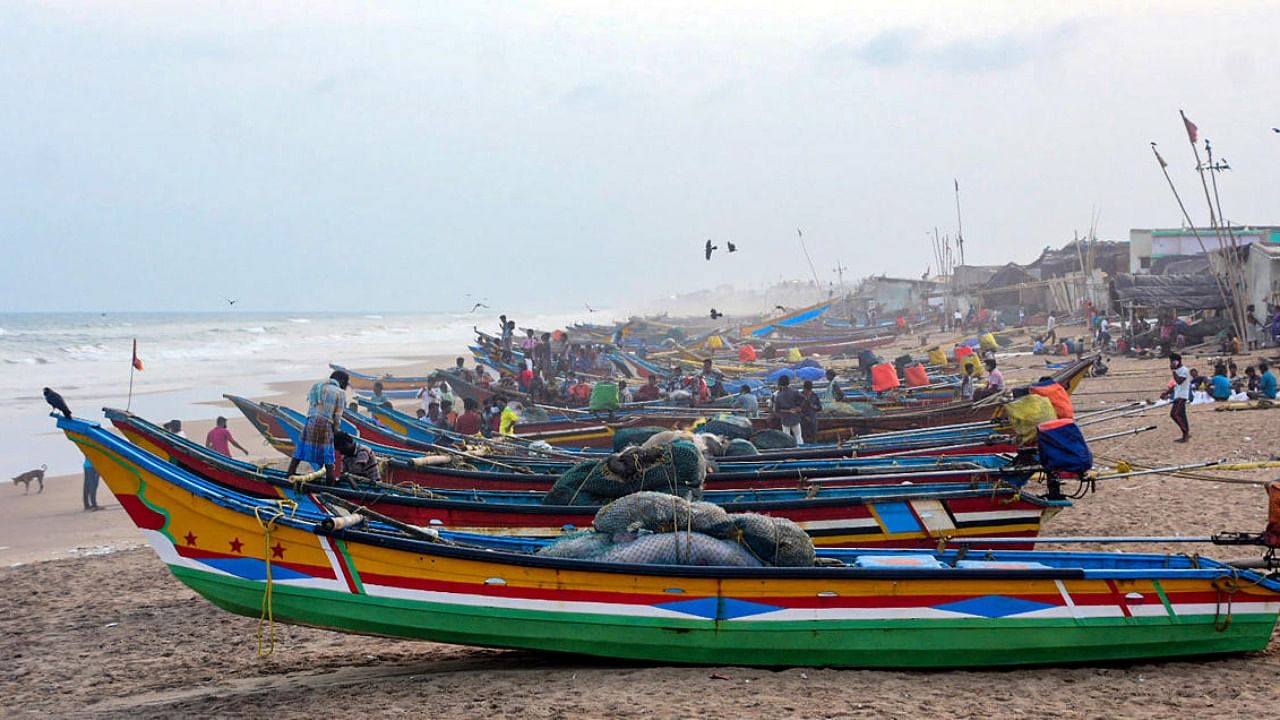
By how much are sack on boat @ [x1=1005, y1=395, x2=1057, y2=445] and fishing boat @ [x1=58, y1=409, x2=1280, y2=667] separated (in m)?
5.14

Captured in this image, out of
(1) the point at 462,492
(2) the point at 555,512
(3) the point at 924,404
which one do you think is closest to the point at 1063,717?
(2) the point at 555,512

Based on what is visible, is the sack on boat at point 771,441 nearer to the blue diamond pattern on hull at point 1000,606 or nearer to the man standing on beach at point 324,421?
the man standing on beach at point 324,421

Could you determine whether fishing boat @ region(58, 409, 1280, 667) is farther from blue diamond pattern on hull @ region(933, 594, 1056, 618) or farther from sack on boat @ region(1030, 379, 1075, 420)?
sack on boat @ region(1030, 379, 1075, 420)

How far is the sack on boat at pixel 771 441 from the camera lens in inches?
578

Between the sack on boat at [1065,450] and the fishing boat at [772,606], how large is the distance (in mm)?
1445

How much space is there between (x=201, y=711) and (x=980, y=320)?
134ft

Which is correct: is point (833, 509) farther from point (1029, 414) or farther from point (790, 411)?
point (790, 411)

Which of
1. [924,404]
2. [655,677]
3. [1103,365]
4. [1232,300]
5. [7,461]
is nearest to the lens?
[655,677]

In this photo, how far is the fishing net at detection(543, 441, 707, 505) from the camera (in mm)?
9914

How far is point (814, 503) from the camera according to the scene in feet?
31.4

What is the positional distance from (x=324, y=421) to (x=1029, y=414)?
24.5 ft

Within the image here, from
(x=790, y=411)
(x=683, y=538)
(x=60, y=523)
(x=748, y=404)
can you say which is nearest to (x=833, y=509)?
(x=683, y=538)

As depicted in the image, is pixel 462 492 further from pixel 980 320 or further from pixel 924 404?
pixel 980 320

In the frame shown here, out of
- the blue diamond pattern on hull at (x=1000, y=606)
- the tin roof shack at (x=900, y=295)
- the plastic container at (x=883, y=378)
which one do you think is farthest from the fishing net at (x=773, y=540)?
the tin roof shack at (x=900, y=295)
